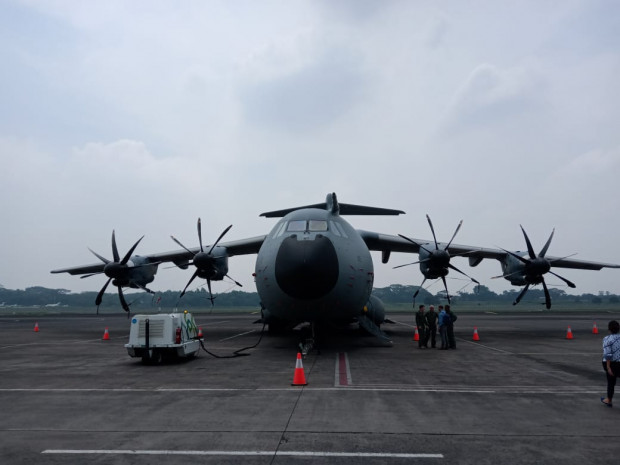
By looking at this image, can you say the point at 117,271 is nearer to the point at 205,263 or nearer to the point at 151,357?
the point at 205,263

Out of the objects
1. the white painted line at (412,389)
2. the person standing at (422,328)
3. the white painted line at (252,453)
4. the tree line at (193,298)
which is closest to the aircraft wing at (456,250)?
the person standing at (422,328)

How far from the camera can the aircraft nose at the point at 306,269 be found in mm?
11945

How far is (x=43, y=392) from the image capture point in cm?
835

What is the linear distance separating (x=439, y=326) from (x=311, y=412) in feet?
30.1

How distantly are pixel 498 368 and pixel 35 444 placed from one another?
9571mm

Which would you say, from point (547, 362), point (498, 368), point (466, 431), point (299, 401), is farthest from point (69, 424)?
point (547, 362)

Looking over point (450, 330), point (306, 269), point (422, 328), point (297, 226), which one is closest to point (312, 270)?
point (306, 269)

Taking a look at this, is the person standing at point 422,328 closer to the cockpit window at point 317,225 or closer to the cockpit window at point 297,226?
the cockpit window at point 317,225

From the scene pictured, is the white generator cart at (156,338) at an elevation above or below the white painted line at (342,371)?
above

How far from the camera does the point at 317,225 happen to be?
44.4 ft

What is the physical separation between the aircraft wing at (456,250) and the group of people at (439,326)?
194 inches

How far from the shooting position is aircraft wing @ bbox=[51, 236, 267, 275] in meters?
21.5

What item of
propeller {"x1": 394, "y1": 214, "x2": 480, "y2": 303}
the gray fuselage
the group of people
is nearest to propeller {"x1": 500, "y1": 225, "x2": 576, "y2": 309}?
propeller {"x1": 394, "y1": 214, "x2": 480, "y2": 303}

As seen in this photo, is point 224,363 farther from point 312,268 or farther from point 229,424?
point 229,424
